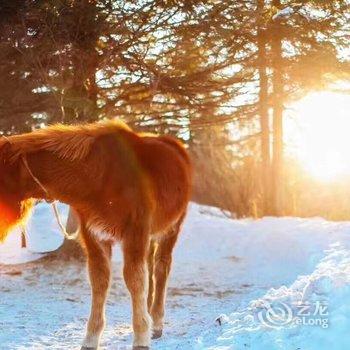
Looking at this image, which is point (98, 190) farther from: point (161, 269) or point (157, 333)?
point (157, 333)

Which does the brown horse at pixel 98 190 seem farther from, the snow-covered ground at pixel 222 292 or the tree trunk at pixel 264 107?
the tree trunk at pixel 264 107

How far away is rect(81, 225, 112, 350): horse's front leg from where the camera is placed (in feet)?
17.6

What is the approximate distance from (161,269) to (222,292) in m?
3.58

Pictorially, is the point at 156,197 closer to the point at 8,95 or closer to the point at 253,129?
the point at 8,95

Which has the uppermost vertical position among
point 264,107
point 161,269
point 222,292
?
point 264,107

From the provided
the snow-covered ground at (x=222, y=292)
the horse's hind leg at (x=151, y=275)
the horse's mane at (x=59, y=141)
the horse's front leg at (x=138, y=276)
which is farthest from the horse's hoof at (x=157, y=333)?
the horse's mane at (x=59, y=141)

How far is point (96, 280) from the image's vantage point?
17.7 ft

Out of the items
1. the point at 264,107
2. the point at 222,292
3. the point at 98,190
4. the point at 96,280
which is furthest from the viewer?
the point at 264,107

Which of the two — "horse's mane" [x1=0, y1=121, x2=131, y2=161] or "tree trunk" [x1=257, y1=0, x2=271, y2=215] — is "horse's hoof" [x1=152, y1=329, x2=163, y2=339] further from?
"tree trunk" [x1=257, y1=0, x2=271, y2=215]

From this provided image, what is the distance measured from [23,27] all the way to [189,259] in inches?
245

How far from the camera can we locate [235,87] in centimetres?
1214

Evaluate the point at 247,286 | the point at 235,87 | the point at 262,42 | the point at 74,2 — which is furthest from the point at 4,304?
the point at 262,42

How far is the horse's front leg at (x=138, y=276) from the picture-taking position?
4961mm

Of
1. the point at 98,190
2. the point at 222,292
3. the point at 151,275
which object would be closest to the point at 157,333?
the point at 151,275
